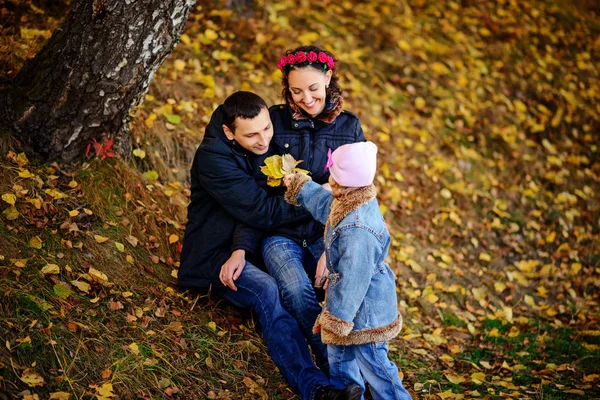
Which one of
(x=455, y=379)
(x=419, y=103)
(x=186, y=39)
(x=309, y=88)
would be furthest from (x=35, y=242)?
(x=419, y=103)

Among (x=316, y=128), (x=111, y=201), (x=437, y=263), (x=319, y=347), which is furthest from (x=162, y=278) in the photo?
(x=437, y=263)

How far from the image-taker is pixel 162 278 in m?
3.96

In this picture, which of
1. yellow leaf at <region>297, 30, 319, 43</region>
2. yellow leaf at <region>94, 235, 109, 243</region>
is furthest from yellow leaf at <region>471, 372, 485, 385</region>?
yellow leaf at <region>297, 30, 319, 43</region>

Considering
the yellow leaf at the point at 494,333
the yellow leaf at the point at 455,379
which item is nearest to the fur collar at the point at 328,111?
the yellow leaf at the point at 455,379

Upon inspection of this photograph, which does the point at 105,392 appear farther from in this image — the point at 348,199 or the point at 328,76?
the point at 328,76

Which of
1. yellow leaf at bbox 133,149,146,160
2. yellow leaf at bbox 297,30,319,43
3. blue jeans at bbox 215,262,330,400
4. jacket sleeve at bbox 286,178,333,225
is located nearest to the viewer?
blue jeans at bbox 215,262,330,400

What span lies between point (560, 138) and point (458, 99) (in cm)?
140

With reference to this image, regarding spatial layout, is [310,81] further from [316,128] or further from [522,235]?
[522,235]

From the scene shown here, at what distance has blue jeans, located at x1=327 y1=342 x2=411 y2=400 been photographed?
3.18 metres

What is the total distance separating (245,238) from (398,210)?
248cm

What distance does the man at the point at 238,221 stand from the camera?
348 cm

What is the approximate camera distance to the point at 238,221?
3760mm

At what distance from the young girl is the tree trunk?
1.61 meters

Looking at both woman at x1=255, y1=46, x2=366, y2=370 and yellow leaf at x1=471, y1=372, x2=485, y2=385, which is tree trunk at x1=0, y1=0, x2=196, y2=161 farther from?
yellow leaf at x1=471, y1=372, x2=485, y2=385
